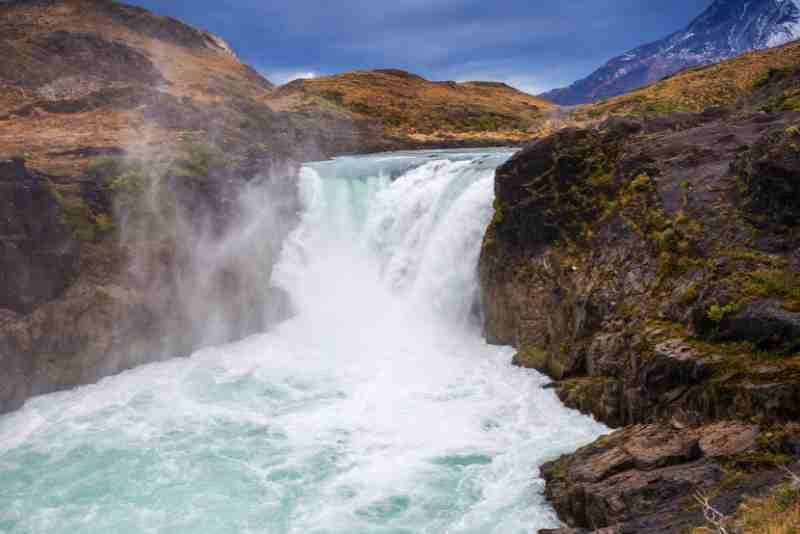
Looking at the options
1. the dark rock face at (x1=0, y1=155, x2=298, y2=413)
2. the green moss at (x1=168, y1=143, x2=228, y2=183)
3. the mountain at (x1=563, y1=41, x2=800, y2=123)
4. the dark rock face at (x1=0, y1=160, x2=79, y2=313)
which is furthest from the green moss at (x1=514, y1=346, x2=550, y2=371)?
the mountain at (x1=563, y1=41, x2=800, y2=123)

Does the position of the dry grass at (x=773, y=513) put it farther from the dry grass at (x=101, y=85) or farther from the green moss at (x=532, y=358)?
the dry grass at (x=101, y=85)

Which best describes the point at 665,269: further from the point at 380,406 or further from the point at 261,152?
the point at 261,152

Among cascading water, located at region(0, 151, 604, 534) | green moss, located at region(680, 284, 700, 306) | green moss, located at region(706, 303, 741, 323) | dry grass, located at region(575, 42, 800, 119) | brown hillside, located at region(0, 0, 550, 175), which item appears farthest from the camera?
dry grass, located at region(575, 42, 800, 119)

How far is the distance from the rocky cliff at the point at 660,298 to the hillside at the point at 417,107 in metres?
41.1

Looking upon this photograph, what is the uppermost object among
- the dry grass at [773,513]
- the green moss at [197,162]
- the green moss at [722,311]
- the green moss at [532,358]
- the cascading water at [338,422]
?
the green moss at [197,162]

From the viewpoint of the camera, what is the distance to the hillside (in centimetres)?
6444

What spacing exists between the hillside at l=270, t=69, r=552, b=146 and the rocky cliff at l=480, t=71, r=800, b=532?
41.1 metres

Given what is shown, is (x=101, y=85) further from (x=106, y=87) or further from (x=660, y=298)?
(x=660, y=298)

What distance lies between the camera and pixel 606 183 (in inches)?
790

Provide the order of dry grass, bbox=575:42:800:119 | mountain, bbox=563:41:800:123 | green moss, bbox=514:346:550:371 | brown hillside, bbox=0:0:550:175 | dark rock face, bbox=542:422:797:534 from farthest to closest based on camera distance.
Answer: dry grass, bbox=575:42:800:119 < mountain, bbox=563:41:800:123 < brown hillside, bbox=0:0:550:175 < green moss, bbox=514:346:550:371 < dark rock face, bbox=542:422:797:534

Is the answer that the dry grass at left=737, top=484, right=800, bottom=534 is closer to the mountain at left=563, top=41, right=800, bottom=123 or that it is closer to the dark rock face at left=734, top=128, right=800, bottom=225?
the dark rock face at left=734, top=128, right=800, bottom=225

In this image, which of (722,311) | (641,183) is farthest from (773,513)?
(641,183)

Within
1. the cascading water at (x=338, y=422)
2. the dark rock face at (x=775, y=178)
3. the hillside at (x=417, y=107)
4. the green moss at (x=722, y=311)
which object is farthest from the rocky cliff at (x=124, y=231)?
the hillside at (x=417, y=107)

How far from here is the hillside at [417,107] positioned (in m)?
64.4
